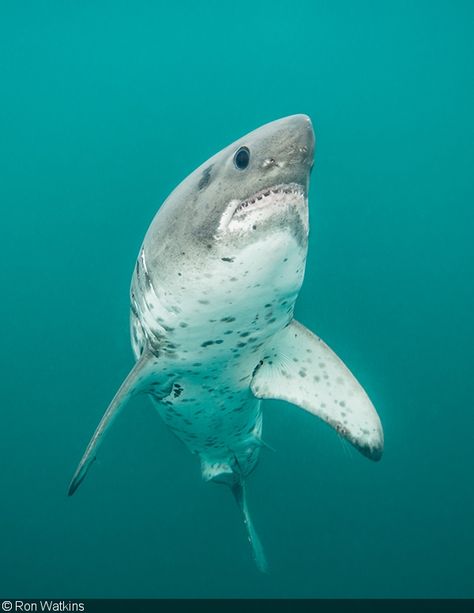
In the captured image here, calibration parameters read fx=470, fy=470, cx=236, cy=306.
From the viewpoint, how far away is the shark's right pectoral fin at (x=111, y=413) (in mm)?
3383

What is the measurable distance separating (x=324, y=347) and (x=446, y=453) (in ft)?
76.5

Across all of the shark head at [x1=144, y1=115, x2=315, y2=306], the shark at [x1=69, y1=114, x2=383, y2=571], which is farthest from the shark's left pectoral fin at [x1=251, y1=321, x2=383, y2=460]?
the shark head at [x1=144, y1=115, x2=315, y2=306]

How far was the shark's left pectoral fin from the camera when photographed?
4.07 m

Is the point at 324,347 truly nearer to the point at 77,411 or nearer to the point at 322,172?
the point at 77,411

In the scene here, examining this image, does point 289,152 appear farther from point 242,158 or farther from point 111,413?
point 111,413

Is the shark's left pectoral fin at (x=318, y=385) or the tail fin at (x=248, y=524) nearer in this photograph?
the shark's left pectoral fin at (x=318, y=385)

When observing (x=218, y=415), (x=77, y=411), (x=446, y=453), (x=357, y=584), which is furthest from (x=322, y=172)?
(x=218, y=415)

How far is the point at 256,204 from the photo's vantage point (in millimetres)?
2350

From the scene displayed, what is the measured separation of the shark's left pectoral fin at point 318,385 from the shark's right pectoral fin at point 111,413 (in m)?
1.12

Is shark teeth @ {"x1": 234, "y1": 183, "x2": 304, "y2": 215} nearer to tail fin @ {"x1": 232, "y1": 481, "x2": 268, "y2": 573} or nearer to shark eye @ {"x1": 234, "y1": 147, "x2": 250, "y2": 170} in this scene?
shark eye @ {"x1": 234, "y1": 147, "x2": 250, "y2": 170}

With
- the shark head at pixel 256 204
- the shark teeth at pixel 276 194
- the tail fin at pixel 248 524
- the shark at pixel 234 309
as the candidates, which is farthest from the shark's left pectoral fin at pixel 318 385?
the tail fin at pixel 248 524

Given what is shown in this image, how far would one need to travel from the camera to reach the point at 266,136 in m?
2.38

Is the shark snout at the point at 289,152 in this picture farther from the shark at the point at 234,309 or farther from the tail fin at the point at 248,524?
the tail fin at the point at 248,524

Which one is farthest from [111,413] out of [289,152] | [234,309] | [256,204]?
[289,152]
